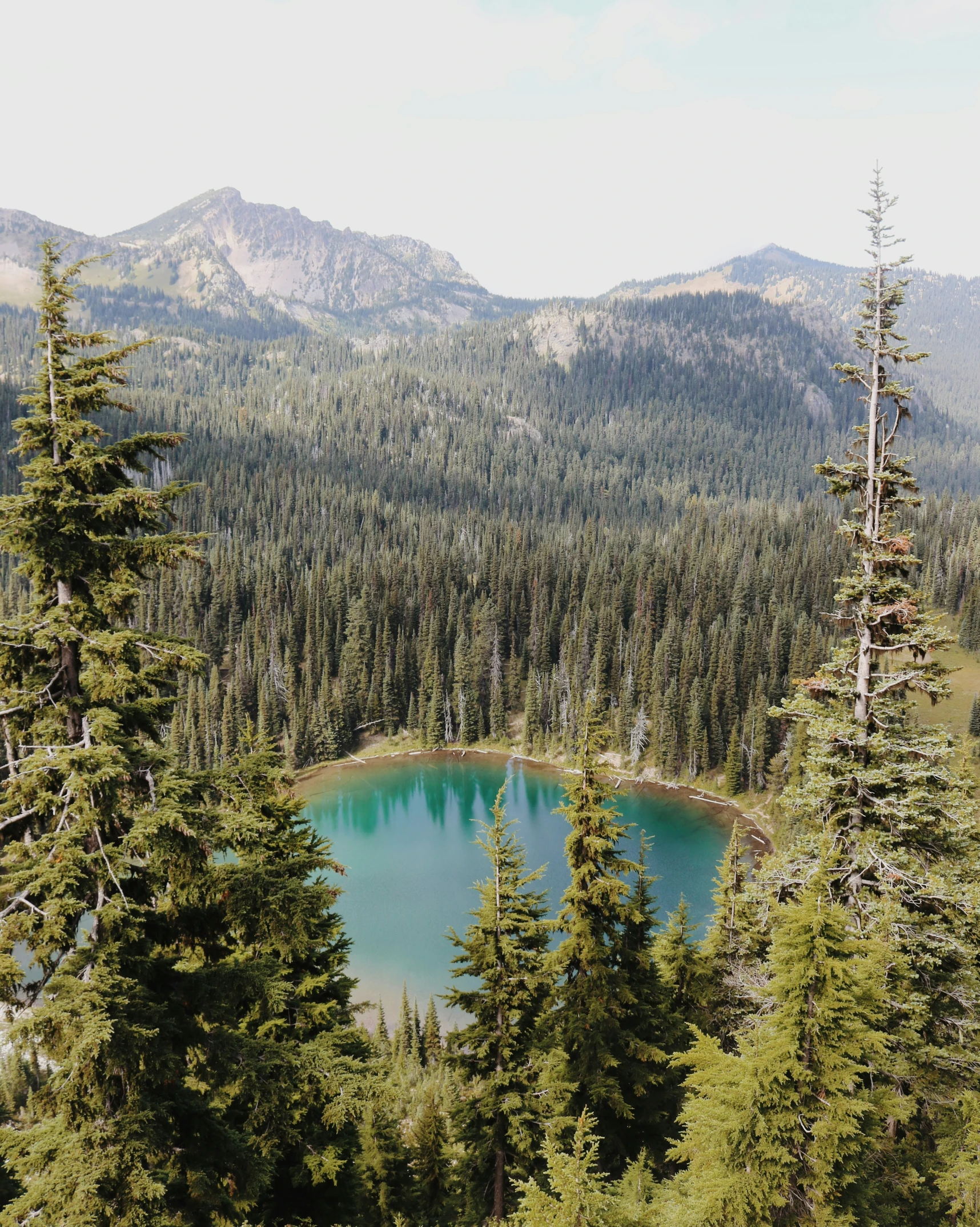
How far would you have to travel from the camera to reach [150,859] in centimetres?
880

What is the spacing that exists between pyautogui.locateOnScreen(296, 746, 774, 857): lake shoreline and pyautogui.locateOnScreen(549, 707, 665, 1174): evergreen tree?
54.8m

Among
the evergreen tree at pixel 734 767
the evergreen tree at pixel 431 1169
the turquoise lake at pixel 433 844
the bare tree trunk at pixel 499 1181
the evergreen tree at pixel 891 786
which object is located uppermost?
the evergreen tree at pixel 891 786

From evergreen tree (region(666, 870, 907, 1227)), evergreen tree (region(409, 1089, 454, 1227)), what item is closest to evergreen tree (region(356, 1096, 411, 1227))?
evergreen tree (region(409, 1089, 454, 1227))

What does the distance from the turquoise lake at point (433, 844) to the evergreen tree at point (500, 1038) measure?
30.2 metres

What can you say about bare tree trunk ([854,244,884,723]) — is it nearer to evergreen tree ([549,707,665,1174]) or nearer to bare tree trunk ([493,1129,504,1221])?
evergreen tree ([549,707,665,1174])

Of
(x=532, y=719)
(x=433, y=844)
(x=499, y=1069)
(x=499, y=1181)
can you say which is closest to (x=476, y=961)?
(x=499, y=1069)

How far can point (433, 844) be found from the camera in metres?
81.2

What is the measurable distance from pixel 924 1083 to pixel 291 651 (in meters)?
112

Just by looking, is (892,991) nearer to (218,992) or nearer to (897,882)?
(897,882)

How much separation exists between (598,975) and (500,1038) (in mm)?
2857

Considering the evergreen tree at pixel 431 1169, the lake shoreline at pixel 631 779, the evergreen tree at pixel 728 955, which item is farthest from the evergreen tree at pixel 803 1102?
the lake shoreline at pixel 631 779

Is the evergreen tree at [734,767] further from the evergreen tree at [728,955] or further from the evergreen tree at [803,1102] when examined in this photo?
the evergreen tree at [803,1102]

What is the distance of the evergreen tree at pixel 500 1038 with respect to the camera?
17.4 metres

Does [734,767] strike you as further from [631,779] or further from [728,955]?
[728,955]
